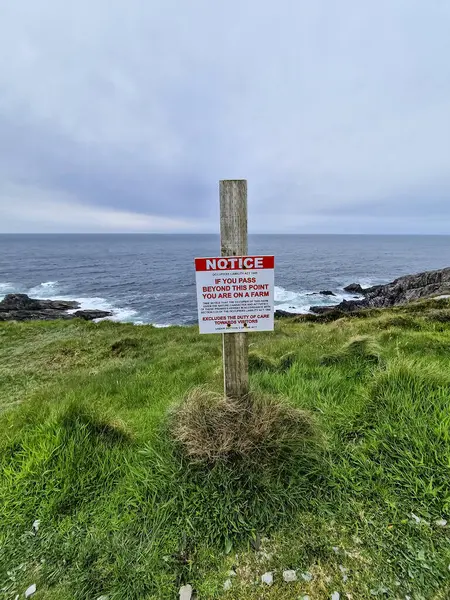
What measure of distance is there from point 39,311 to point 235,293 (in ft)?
115

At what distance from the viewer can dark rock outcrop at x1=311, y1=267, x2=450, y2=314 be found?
31.0 m

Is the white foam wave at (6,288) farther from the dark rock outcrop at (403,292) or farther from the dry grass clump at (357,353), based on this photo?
the dry grass clump at (357,353)

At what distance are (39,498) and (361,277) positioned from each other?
196 ft

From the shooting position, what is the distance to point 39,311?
31500mm

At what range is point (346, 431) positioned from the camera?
131 inches

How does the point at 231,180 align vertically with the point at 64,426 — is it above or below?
above

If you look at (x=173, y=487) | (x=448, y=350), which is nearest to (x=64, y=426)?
(x=173, y=487)

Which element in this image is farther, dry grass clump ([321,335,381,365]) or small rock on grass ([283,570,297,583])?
dry grass clump ([321,335,381,365])

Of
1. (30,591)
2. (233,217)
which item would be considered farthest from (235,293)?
(30,591)

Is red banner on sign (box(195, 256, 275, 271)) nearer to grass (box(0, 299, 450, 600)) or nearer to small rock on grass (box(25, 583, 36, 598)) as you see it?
grass (box(0, 299, 450, 600))

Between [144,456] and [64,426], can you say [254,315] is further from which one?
[64,426]

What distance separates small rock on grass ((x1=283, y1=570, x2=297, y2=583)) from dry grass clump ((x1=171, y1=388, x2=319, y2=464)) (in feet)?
2.77

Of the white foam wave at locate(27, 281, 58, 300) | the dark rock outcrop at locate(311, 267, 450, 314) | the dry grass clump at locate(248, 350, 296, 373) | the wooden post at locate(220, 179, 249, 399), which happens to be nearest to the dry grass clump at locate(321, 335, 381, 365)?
the dry grass clump at locate(248, 350, 296, 373)

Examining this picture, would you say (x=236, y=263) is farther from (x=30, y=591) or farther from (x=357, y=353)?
(x=357, y=353)
